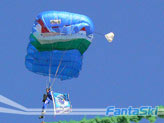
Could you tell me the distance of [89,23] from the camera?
28.0 metres

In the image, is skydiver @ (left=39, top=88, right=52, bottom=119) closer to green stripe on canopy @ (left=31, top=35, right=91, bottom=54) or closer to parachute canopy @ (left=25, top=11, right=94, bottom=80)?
parachute canopy @ (left=25, top=11, right=94, bottom=80)

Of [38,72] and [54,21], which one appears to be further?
[38,72]

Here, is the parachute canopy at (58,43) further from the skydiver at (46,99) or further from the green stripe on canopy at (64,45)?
the skydiver at (46,99)

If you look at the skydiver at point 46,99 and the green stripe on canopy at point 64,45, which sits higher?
the green stripe on canopy at point 64,45

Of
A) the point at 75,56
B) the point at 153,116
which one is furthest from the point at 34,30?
the point at 153,116

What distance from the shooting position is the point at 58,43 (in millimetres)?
28781

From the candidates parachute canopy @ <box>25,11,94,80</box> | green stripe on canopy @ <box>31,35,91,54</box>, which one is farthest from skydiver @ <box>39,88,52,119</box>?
green stripe on canopy @ <box>31,35,91,54</box>

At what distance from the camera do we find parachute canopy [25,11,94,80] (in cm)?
2739

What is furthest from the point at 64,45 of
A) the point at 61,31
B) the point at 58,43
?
the point at 61,31

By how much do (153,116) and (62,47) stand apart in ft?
23.3

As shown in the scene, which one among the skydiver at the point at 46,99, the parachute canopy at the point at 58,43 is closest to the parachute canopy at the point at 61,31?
the parachute canopy at the point at 58,43

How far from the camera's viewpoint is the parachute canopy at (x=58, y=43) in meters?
27.4

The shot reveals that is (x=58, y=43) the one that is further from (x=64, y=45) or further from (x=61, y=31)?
(x=61, y=31)

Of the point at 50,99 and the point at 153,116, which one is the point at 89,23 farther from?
the point at 153,116
